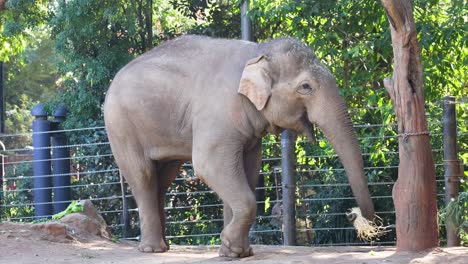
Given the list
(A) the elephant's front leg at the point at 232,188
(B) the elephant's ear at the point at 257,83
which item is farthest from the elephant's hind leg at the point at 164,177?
(B) the elephant's ear at the point at 257,83

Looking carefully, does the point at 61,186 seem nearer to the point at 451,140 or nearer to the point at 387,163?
the point at 387,163

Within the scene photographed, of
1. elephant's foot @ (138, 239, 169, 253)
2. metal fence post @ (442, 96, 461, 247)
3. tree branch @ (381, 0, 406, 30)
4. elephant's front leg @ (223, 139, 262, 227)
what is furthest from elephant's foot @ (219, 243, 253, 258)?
metal fence post @ (442, 96, 461, 247)

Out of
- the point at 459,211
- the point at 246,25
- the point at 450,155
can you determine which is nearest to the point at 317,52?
the point at 246,25

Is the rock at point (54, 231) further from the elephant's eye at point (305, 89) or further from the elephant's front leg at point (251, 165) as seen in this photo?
the elephant's eye at point (305, 89)

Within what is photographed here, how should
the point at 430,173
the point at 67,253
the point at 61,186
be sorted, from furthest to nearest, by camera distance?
the point at 61,186
the point at 67,253
the point at 430,173

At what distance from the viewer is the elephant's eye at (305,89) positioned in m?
8.10

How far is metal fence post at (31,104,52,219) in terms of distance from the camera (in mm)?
12617

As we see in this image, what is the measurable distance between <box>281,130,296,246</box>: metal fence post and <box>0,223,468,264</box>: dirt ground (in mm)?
1251

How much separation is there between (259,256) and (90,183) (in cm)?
585

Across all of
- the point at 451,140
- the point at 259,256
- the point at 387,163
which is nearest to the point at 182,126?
the point at 259,256

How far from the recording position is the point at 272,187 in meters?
Answer: 11.6

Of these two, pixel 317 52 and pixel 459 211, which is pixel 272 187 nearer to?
pixel 317 52

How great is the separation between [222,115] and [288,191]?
2749 mm

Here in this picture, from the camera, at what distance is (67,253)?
29.3 feet
